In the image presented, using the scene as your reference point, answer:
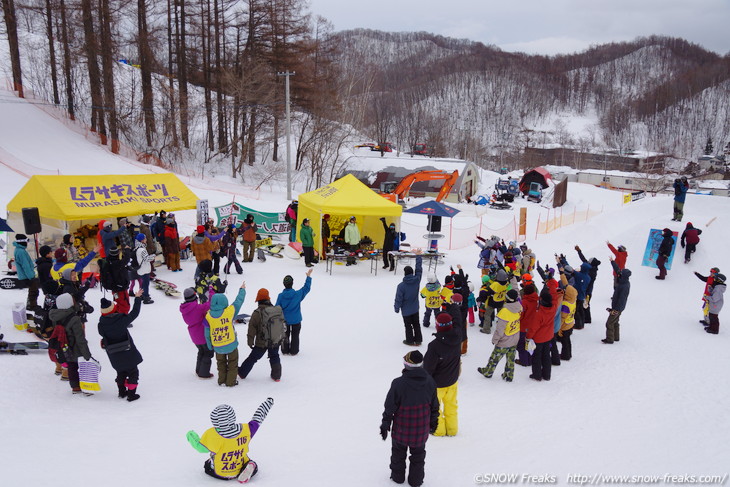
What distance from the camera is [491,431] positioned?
5426mm

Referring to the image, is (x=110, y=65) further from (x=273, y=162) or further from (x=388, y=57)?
(x=388, y=57)

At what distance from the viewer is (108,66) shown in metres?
23.8

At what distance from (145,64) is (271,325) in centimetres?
2457

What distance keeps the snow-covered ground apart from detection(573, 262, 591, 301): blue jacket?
0.85 metres

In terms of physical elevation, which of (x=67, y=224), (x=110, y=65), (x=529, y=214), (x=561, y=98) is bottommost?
(x=529, y=214)

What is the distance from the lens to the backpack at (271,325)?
6051mm

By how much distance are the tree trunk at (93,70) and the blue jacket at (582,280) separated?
2336 cm

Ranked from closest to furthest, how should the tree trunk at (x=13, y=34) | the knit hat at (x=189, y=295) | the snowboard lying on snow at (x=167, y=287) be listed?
1. the knit hat at (x=189, y=295)
2. the snowboard lying on snow at (x=167, y=287)
3. the tree trunk at (x=13, y=34)

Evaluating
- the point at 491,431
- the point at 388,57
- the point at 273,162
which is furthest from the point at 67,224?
the point at 388,57

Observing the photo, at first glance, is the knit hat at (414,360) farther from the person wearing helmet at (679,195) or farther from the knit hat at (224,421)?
the person wearing helmet at (679,195)

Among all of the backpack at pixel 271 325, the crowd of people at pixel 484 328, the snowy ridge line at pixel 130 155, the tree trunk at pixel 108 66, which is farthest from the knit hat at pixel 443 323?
the tree trunk at pixel 108 66

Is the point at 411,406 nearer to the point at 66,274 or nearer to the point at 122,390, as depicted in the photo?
the point at 122,390

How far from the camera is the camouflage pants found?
658 centimetres

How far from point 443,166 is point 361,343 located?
30.0 meters
